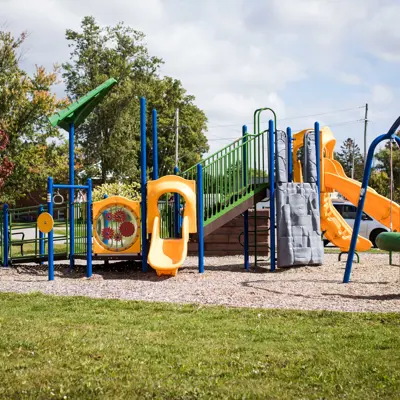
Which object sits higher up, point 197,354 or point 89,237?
point 89,237

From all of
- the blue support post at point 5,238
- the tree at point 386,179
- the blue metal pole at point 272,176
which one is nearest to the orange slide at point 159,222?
the blue metal pole at point 272,176

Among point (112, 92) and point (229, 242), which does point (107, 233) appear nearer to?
point (229, 242)

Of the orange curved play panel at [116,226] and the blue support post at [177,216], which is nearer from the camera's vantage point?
the orange curved play panel at [116,226]

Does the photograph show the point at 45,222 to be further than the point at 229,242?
No

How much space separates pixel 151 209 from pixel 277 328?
6.44 m

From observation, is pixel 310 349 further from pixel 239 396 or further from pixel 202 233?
pixel 202 233

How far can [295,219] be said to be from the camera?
510 inches

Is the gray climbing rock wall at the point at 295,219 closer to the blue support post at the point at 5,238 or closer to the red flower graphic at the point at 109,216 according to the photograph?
the red flower graphic at the point at 109,216

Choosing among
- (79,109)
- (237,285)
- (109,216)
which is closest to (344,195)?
(237,285)

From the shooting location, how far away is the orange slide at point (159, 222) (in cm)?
1190

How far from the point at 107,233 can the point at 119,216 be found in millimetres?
459

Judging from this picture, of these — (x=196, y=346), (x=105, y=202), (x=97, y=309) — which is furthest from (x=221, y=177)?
(x=196, y=346)

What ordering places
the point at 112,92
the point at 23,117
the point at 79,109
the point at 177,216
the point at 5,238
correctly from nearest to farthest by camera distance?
the point at 79,109
the point at 177,216
the point at 5,238
the point at 23,117
the point at 112,92

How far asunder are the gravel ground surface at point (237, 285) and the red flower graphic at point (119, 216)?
116cm
